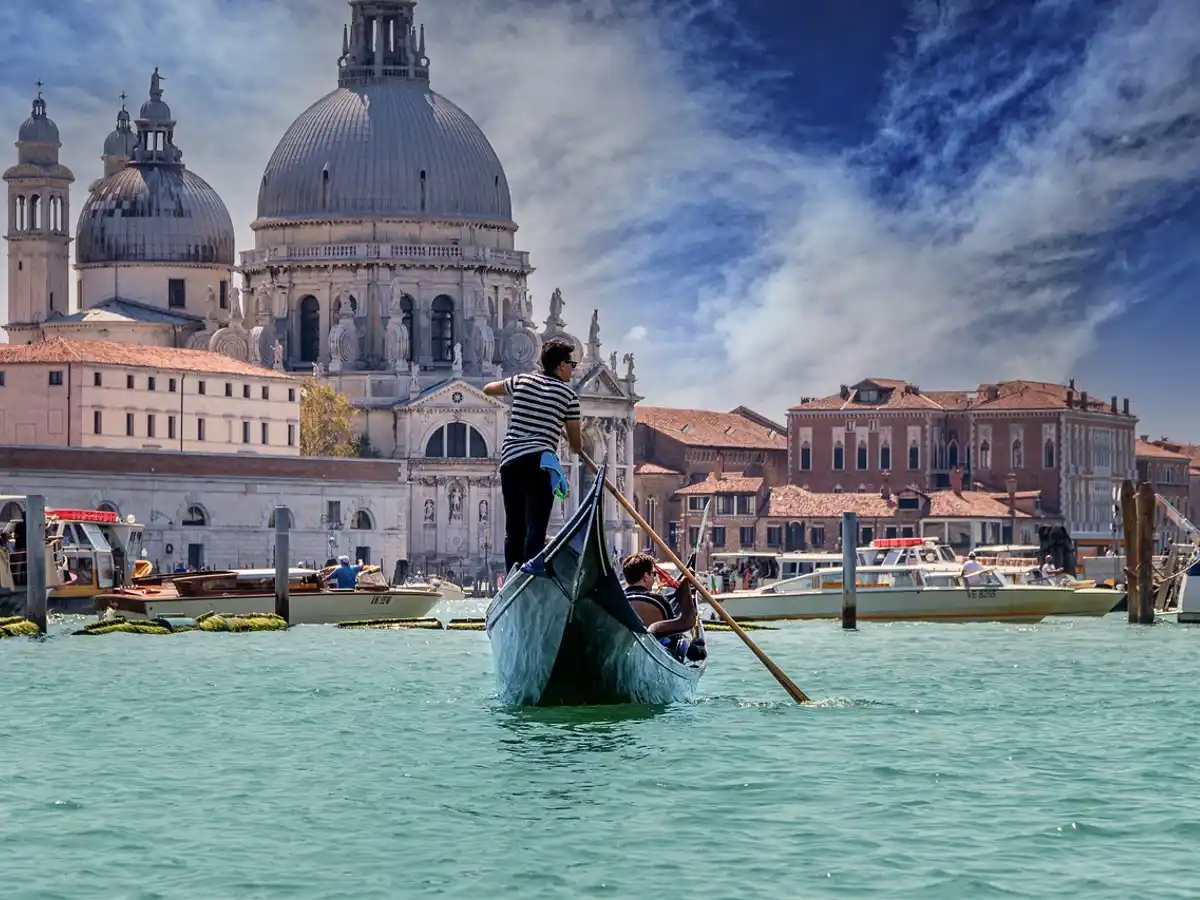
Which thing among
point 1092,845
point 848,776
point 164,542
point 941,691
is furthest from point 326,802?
point 164,542

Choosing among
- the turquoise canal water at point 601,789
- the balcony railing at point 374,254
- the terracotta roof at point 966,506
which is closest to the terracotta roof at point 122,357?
A: the balcony railing at point 374,254

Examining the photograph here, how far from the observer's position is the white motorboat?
42.1m

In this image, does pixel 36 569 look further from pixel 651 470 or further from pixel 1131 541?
pixel 651 470

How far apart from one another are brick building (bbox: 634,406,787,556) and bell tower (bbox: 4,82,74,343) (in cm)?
2222

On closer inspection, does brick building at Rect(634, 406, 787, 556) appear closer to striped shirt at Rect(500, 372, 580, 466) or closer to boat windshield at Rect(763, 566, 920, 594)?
boat windshield at Rect(763, 566, 920, 594)

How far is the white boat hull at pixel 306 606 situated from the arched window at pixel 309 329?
4764 centimetres

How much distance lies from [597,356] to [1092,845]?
79215mm

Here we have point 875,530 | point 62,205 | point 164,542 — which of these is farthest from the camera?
point 875,530

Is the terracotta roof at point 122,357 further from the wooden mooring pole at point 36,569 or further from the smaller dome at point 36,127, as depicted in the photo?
the wooden mooring pole at point 36,569

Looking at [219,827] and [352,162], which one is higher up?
[352,162]

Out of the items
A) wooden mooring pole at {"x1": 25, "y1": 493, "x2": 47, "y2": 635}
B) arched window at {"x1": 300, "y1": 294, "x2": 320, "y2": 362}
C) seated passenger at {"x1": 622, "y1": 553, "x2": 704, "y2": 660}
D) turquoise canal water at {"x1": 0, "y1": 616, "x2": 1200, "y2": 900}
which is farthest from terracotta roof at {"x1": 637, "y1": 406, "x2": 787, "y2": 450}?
seated passenger at {"x1": 622, "y1": 553, "x2": 704, "y2": 660}

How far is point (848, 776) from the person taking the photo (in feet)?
60.1

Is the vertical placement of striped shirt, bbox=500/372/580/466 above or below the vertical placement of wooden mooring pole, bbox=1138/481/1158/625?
above

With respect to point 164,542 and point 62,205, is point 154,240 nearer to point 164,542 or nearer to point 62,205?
point 62,205
